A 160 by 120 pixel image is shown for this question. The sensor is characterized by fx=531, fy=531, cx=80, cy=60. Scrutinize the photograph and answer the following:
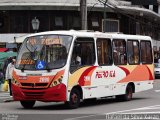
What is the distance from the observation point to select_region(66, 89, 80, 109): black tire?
1877cm

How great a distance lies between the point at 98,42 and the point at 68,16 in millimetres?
30819

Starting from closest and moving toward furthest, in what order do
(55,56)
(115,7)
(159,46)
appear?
(55,56) → (115,7) → (159,46)

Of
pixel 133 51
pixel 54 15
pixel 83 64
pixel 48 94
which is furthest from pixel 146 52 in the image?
pixel 54 15

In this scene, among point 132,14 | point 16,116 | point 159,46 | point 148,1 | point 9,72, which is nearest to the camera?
point 16,116

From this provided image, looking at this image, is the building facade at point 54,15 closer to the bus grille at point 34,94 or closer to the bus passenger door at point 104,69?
the bus passenger door at point 104,69

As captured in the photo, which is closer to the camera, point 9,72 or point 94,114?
point 94,114

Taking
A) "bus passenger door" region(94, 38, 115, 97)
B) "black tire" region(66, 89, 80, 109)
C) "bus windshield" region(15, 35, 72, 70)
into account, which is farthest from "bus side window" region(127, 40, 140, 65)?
"bus windshield" region(15, 35, 72, 70)

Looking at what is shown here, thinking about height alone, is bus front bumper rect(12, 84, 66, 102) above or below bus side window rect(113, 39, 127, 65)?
below

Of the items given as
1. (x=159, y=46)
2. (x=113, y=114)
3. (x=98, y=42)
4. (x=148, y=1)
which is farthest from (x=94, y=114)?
(x=159, y=46)

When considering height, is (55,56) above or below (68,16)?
below

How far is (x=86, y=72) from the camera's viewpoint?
64.8 ft

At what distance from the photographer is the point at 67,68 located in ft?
60.8

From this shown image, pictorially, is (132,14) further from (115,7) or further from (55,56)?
(55,56)

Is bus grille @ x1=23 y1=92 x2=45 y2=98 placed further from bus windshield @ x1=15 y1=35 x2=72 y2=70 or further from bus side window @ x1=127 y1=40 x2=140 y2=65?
bus side window @ x1=127 y1=40 x2=140 y2=65
